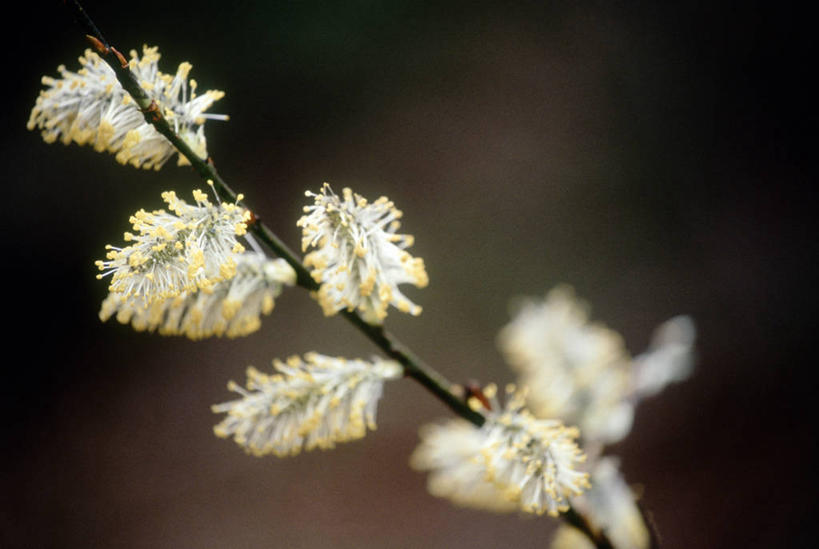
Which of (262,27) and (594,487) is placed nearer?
(594,487)

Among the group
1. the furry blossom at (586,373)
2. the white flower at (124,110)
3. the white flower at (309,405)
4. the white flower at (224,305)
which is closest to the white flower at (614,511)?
the furry blossom at (586,373)

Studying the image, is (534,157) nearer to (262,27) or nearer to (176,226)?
(262,27)

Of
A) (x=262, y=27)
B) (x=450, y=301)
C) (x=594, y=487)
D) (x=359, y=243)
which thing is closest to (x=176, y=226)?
(x=359, y=243)

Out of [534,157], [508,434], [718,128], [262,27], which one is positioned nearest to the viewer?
[508,434]

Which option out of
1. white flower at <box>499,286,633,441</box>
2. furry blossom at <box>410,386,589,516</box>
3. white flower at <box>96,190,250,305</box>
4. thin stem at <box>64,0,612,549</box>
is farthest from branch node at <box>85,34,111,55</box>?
white flower at <box>499,286,633,441</box>

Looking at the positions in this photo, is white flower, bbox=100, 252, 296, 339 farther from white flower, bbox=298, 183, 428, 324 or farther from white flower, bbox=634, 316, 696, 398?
white flower, bbox=634, 316, 696, 398

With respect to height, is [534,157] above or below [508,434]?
above

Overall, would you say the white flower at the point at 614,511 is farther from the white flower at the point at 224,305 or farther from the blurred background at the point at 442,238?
the blurred background at the point at 442,238
